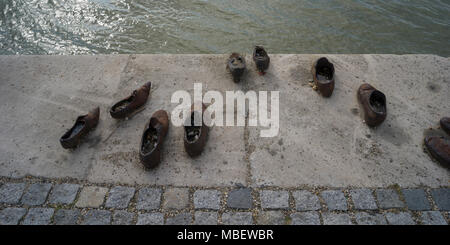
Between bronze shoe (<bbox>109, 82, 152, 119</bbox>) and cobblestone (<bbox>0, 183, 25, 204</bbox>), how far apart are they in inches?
55.3

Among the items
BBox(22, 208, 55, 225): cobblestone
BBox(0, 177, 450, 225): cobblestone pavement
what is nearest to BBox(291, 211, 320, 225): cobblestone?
BBox(0, 177, 450, 225): cobblestone pavement

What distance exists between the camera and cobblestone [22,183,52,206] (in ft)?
11.5

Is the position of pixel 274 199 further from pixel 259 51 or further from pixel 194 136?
pixel 259 51

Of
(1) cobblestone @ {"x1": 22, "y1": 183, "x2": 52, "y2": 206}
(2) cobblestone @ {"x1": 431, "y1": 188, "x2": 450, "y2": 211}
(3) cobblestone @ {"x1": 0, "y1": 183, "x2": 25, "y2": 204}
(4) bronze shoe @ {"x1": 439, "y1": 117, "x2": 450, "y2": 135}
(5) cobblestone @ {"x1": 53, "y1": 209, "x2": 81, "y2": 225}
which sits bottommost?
(3) cobblestone @ {"x1": 0, "y1": 183, "x2": 25, "y2": 204}

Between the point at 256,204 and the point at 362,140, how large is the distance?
1.77 metres

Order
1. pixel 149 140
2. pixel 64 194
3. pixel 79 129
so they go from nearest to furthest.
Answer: pixel 64 194, pixel 149 140, pixel 79 129

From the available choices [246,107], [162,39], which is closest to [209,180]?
[246,107]

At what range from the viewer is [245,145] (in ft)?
13.2

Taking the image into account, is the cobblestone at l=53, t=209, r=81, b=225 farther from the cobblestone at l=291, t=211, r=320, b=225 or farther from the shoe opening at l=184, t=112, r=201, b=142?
the cobblestone at l=291, t=211, r=320, b=225

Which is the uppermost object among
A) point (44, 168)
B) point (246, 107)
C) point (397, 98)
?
point (397, 98)

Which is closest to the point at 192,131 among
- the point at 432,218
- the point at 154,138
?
the point at 154,138

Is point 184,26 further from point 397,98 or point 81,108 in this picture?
point 397,98

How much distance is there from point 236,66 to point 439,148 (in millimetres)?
2924

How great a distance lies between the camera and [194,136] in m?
3.91
